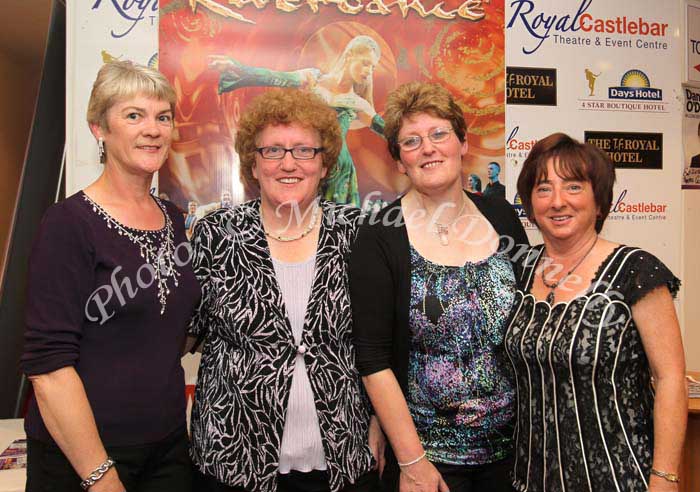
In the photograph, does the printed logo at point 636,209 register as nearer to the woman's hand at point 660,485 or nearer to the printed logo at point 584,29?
the printed logo at point 584,29

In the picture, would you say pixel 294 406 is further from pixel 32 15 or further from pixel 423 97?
pixel 32 15

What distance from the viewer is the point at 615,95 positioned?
2924 mm

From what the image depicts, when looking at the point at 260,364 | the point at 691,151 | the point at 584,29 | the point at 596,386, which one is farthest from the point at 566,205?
the point at 691,151

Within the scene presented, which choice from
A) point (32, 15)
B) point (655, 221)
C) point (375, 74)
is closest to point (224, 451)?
point (375, 74)

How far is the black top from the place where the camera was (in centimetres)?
149

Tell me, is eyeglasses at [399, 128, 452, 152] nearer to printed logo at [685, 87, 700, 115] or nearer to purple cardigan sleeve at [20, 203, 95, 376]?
purple cardigan sleeve at [20, 203, 95, 376]

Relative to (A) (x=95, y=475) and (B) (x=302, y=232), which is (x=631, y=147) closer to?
(B) (x=302, y=232)

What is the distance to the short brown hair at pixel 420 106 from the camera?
5.82 ft

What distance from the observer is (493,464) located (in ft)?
5.72

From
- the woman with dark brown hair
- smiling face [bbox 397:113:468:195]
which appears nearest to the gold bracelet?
the woman with dark brown hair

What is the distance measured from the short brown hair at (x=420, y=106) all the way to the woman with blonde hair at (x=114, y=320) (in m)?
0.72

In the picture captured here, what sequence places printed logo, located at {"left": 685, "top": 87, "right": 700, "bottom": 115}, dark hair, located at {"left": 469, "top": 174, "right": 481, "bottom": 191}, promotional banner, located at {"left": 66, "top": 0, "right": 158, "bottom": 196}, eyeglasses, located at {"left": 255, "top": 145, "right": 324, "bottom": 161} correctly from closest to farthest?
eyeglasses, located at {"left": 255, "top": 145, "right": 324, "bottom": 161} → promotional banner, located at {"left": 66, "top": 0, "right": 158, "bottom": 196} → dark hair, located at {"left": 469, "top": 174, "right": 481, "bottom": 191} → printed logo, located at {"left": 685, "top": 87, "right": 700, "bottom": 115}

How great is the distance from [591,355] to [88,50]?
2435 millimetres

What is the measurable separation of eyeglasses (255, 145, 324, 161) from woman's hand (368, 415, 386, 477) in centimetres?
91
